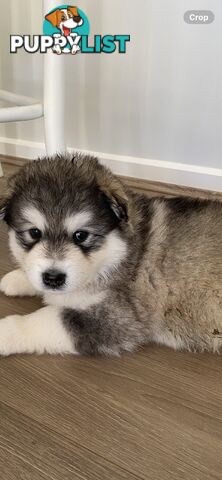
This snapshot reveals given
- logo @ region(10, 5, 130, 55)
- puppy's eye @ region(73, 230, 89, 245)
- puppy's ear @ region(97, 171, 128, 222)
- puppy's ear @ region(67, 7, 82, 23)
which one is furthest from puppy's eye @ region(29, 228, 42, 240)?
puppy's ear @ region(67, 7, 82, 23)

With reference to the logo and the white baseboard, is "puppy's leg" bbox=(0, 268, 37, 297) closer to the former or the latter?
the logo

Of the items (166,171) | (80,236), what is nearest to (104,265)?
(80,236)

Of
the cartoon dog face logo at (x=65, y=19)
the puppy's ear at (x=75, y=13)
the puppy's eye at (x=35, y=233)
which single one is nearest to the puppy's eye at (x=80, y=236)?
the puppy's eye at (x=35, y=233)

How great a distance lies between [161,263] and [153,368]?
0.37 metres

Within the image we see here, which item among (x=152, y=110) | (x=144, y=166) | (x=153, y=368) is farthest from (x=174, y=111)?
(x=153, y=368)

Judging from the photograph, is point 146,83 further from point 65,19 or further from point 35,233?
point 35,233

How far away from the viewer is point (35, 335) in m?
1.59

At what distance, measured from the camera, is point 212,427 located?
1.36 metres

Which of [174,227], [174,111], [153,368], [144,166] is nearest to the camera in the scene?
[153,368]

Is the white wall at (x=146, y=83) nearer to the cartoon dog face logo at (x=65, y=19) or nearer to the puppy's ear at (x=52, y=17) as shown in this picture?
the cartoon dog face logo at (x=65, y=19)

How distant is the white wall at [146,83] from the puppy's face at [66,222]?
69.5 inches

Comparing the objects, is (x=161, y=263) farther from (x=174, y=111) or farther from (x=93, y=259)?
(x=174, y=111)

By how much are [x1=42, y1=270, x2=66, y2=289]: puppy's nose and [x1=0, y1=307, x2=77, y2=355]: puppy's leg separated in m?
0.22

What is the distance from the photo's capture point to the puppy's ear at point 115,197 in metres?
1.50
